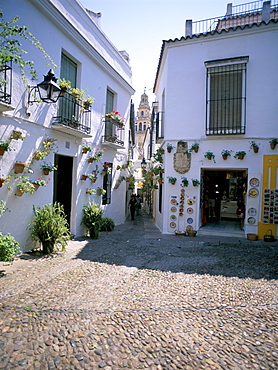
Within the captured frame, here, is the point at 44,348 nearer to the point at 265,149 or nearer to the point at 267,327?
the point at 267,327

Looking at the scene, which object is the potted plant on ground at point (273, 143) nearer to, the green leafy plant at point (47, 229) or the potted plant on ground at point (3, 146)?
the green leafy plant at point (47, 229)

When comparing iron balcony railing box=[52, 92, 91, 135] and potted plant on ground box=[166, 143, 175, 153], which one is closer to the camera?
iron balcony railing box=[52, 92, 91, 135]

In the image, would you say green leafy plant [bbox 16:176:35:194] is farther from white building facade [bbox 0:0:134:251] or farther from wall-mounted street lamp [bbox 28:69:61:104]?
wall-mounted street lamp [bbox 28:69:61:104]

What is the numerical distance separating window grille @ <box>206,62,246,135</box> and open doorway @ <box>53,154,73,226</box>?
543 centimetres

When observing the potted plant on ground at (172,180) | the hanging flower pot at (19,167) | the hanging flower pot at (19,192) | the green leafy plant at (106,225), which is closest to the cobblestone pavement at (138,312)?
the hanging flower pot at (19,192)

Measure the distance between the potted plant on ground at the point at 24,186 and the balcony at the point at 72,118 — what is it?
1.85m

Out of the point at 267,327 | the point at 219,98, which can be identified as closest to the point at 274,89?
the point at 219,98

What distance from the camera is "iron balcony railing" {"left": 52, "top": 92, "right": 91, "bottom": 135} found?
7.14 metres

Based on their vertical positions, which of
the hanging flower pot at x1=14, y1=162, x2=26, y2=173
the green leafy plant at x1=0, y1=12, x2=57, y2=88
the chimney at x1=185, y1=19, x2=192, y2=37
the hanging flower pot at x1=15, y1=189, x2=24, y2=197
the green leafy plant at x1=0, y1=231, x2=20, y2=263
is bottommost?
the green leafy plant at x1=0, y1=231, x2=20, y2=263

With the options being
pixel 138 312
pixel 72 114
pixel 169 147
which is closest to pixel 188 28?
pixel 169 147

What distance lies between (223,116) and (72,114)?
5628mm

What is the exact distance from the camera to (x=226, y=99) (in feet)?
29.9

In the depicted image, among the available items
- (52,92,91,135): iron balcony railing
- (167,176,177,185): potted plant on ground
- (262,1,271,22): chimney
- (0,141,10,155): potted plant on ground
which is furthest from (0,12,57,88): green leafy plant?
(262,1,271,22): chimney

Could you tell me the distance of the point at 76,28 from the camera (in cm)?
748
